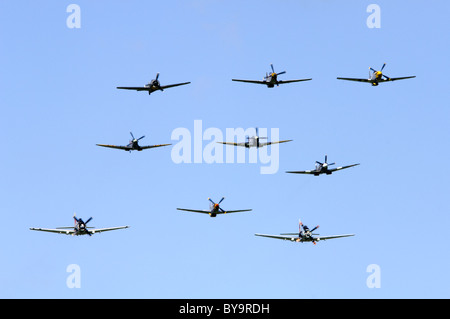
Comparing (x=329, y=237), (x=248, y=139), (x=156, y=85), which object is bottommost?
(x=329, y=237)
